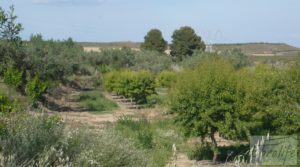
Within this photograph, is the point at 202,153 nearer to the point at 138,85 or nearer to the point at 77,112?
the point at 77,112

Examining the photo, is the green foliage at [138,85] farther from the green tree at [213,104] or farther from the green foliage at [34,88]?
the green tree at [213,104]

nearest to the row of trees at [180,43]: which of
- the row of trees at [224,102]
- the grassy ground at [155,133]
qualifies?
the grassy ground at [155,133]

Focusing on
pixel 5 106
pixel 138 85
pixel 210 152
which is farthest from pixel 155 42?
pixel 5 106

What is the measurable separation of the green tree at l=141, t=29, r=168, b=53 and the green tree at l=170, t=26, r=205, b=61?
281 cm

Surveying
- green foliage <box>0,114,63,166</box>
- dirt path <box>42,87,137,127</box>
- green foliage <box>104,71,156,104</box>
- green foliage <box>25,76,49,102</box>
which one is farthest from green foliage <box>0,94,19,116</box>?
green foliage <box>104,71,156,104</box>

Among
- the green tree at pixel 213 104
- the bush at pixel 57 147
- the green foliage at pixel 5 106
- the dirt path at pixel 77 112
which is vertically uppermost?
the green foliage at pixel 5 106

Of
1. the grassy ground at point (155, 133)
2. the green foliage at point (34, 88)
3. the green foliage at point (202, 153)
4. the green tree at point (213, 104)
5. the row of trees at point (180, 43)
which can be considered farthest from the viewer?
the row of trees at point (180, 43)

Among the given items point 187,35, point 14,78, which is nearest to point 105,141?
point 14,78

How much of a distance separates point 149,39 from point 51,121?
97.0 meters

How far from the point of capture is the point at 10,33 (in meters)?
6.92

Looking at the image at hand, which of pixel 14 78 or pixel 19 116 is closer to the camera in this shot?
pixel 19 116

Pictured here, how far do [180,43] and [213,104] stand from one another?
8038cm

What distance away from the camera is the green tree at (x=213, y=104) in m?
17.8

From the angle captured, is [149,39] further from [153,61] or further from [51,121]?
[51,121]
